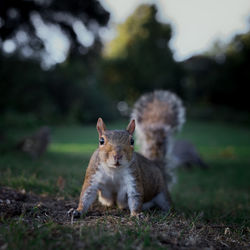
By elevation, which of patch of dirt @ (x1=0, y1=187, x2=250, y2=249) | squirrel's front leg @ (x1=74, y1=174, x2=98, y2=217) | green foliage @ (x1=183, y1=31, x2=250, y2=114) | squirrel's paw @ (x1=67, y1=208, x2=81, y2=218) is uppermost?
green foliage @ (x1=183, y1=31, x2=250, y2=114)

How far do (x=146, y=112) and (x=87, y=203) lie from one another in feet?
5.45

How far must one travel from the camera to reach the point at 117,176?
2.11 m

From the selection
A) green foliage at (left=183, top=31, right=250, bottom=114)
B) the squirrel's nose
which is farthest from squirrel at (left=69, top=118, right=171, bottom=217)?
green foliage at (left=183, top=31, right=250, bottom=114)

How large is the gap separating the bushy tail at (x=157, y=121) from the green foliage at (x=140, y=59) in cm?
2141

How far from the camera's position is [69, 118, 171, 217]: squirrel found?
1.93 meters

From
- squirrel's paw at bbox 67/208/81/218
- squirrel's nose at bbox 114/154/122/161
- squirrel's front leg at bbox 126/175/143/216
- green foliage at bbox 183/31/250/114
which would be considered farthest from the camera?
green foliage at bbox 183/31/250/114

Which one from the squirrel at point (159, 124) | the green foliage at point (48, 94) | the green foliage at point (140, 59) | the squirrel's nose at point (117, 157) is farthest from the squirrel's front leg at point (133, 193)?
the green foliage at point (140, 59)

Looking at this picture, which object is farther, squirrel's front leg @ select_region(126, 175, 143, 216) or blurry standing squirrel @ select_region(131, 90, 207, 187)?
blurry standing squirrel @ select_region(131, 90, 207, 187)

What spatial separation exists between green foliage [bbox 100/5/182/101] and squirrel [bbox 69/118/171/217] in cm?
2282

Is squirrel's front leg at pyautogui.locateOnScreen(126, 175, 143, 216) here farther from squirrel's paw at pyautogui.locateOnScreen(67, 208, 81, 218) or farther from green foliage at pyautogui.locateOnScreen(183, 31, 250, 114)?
green foliage at pyautogui.locateOnScreen(183, 31, 250, 114)

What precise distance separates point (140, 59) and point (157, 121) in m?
24.8

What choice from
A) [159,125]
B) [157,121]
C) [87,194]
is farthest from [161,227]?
[157,121]

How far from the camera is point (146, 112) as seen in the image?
3537 mm

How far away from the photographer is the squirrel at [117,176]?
193 cm
